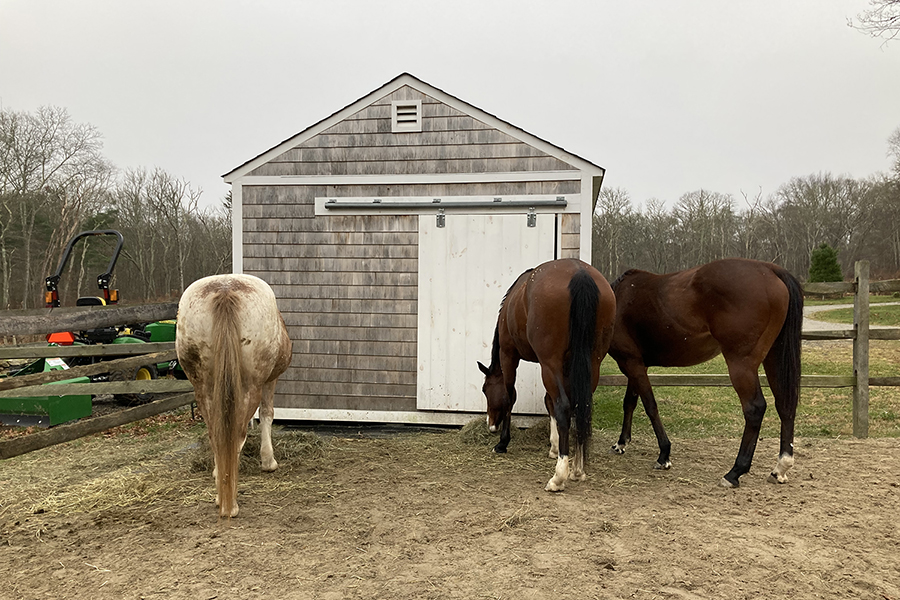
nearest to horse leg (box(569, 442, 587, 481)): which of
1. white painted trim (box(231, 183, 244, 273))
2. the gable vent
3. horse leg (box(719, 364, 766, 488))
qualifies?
horse leg (box(719, 364, 766, 488))

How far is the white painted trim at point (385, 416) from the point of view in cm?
575

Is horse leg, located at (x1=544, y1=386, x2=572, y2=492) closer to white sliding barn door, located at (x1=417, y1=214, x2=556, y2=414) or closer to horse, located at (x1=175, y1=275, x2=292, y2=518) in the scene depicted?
white sliding barn door, located at (x1=417, y1=214, x2=556, y2=414)

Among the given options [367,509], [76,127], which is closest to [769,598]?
[367,509]

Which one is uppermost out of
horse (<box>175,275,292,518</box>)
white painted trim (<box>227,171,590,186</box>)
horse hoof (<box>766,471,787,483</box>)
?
white painted trim (<box>227,171,590,186</box>)

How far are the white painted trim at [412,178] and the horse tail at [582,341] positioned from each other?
2193 millimetres

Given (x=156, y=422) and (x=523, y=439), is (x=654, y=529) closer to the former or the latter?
(x=523, y=439)

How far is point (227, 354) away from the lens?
319 cm

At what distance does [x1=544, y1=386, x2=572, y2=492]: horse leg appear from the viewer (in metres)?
3.71

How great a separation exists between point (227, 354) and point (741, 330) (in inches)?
146

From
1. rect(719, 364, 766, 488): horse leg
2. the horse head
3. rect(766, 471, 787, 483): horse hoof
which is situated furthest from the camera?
the horse head

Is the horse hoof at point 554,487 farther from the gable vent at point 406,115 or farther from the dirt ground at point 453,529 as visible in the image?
the gable vent at point 406,115

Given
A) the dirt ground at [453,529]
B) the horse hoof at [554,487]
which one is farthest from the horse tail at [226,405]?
the horse hoof at [554,487]

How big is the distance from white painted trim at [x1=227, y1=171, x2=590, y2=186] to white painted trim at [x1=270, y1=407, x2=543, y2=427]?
8.82 feet

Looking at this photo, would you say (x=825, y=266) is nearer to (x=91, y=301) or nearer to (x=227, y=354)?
(x=227, y=354)
